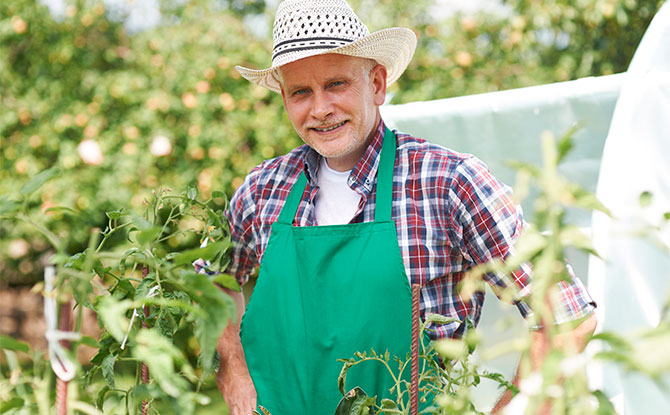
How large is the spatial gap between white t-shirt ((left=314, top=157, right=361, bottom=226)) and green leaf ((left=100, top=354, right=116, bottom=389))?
790 mm

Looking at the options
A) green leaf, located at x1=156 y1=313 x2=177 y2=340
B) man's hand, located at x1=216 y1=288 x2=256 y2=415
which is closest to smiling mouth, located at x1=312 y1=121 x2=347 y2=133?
man's hand, located at x1=216 y1=288 x2=256 y2=415

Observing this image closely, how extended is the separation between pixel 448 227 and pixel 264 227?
1.42 feet

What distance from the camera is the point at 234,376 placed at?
1542mm

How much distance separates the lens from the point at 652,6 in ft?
10.5

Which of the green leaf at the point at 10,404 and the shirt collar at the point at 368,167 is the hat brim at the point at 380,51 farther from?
the green leaf at the point at 10,404

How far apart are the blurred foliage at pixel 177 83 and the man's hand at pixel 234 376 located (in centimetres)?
193

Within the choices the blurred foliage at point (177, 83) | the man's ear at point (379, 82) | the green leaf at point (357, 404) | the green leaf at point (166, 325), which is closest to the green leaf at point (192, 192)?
the green leaf at point (166, 325)

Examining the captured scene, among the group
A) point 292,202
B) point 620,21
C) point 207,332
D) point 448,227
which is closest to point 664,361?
point 207,332

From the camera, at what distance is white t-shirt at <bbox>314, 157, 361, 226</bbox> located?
1.53 metres

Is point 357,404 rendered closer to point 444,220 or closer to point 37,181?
point 37,181

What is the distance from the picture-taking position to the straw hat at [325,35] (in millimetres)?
1466

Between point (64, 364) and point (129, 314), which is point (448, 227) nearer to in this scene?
point (129, 314)

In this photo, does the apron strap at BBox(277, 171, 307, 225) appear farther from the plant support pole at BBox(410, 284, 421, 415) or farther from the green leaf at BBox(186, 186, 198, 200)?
the plant support pole at BBox(410, 284, 421, 415)

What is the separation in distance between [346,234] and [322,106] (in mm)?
293
